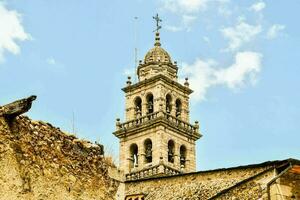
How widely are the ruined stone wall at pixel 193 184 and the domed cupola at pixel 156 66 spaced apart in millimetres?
27173

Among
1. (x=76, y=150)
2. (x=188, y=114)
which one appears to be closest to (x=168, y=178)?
(x=76, y=150)

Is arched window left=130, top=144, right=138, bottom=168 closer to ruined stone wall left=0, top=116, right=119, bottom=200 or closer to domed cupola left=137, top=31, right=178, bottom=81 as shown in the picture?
domed cupola left=137, top=31, right=178, bottom=81

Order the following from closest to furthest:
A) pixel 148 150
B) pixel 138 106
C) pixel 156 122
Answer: pixel 156 122
pixel 148 150
pixel 138 106

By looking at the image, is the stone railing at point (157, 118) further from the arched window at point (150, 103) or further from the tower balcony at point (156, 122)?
the arched window at point (150, 103)

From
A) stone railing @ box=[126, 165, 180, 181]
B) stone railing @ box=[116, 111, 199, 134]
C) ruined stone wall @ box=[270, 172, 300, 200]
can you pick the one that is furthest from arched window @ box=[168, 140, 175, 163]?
ruined stone wall @ box=[270, 172, 300, 200]

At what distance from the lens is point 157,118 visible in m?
46.0

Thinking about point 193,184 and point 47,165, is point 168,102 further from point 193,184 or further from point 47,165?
point 47,165

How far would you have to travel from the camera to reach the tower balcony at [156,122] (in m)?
46.3

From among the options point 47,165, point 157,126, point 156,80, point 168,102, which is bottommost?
point 47,165

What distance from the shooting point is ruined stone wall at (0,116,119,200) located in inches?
302

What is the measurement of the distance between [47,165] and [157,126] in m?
38.0

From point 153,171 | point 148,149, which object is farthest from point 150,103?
point 153,171

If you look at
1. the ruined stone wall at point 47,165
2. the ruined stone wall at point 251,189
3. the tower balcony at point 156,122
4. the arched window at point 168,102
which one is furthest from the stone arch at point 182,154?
the ruined stone wall at point 47,165

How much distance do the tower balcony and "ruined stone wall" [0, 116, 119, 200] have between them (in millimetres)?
36861
